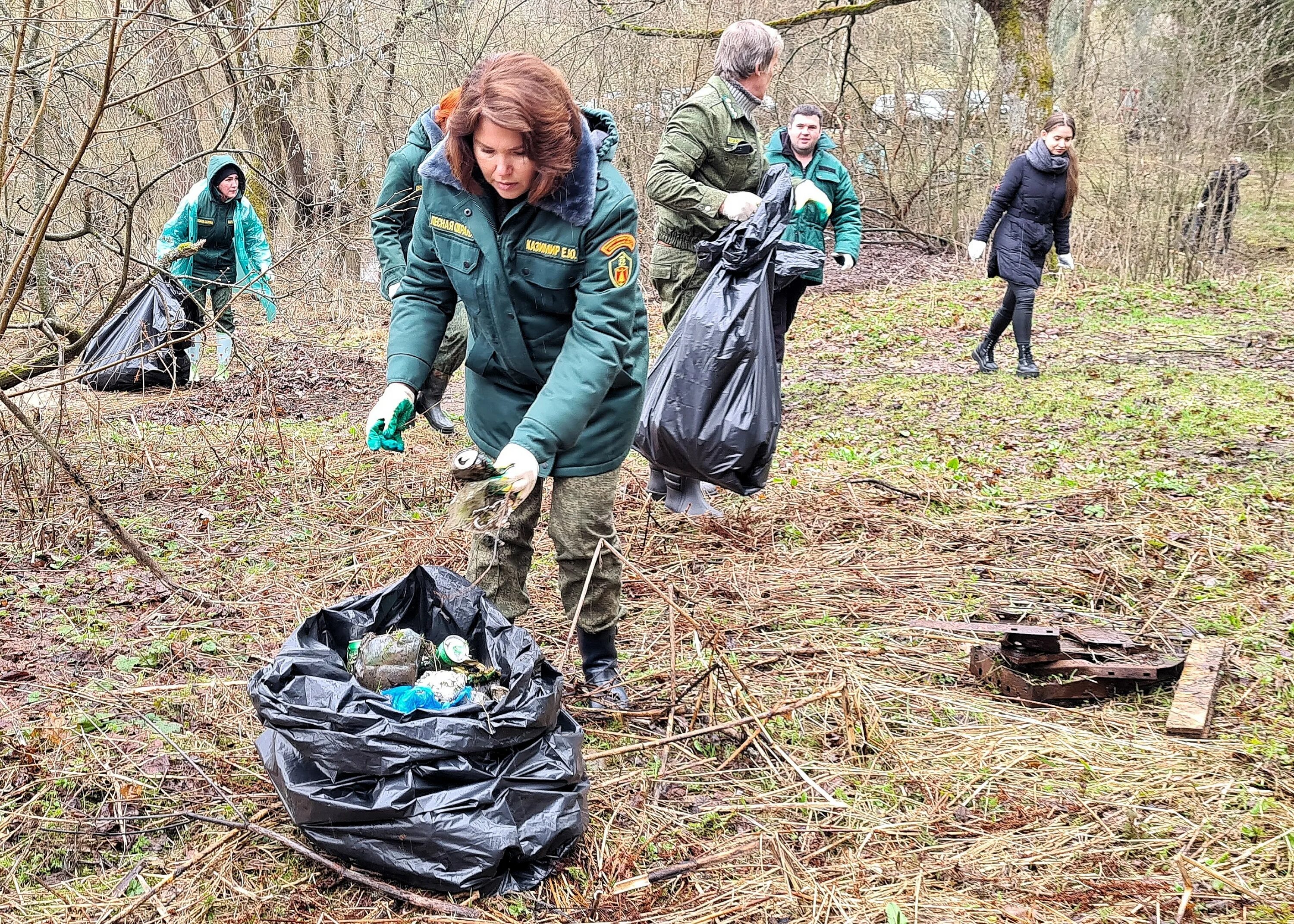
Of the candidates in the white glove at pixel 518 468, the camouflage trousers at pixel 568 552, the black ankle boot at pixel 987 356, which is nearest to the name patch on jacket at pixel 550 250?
the white glove at pixel 518 468

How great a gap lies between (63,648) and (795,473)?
133 inches

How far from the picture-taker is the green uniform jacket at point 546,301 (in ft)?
8.27

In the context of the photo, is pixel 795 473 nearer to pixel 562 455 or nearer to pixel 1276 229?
pixel 562 455

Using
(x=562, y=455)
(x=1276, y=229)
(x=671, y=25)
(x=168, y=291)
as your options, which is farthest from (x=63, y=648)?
(x=1276, y=229)

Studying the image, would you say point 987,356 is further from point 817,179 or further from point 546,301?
point 546,301

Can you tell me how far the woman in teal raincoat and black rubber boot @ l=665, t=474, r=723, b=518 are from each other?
11.1 ft

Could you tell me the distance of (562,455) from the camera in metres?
2.80

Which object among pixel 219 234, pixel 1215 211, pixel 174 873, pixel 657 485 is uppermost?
pixel 1215 211

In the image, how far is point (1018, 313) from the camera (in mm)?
7410

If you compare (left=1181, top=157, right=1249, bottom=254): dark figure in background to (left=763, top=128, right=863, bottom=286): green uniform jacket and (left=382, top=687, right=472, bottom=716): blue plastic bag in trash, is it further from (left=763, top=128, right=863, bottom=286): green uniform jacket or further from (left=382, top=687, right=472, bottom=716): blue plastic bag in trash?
(left=382, top=687, right=472, bottom=716): blue plastic bag in trash

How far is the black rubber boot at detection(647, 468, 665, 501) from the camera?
4824 millimetres

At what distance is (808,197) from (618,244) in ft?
9.23

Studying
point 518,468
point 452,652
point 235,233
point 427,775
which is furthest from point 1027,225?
point 427,775

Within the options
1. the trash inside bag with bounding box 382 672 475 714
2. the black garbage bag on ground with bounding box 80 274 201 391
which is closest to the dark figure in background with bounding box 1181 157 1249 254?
the black garbage bag on ground with bounding box 80 274 201 391
